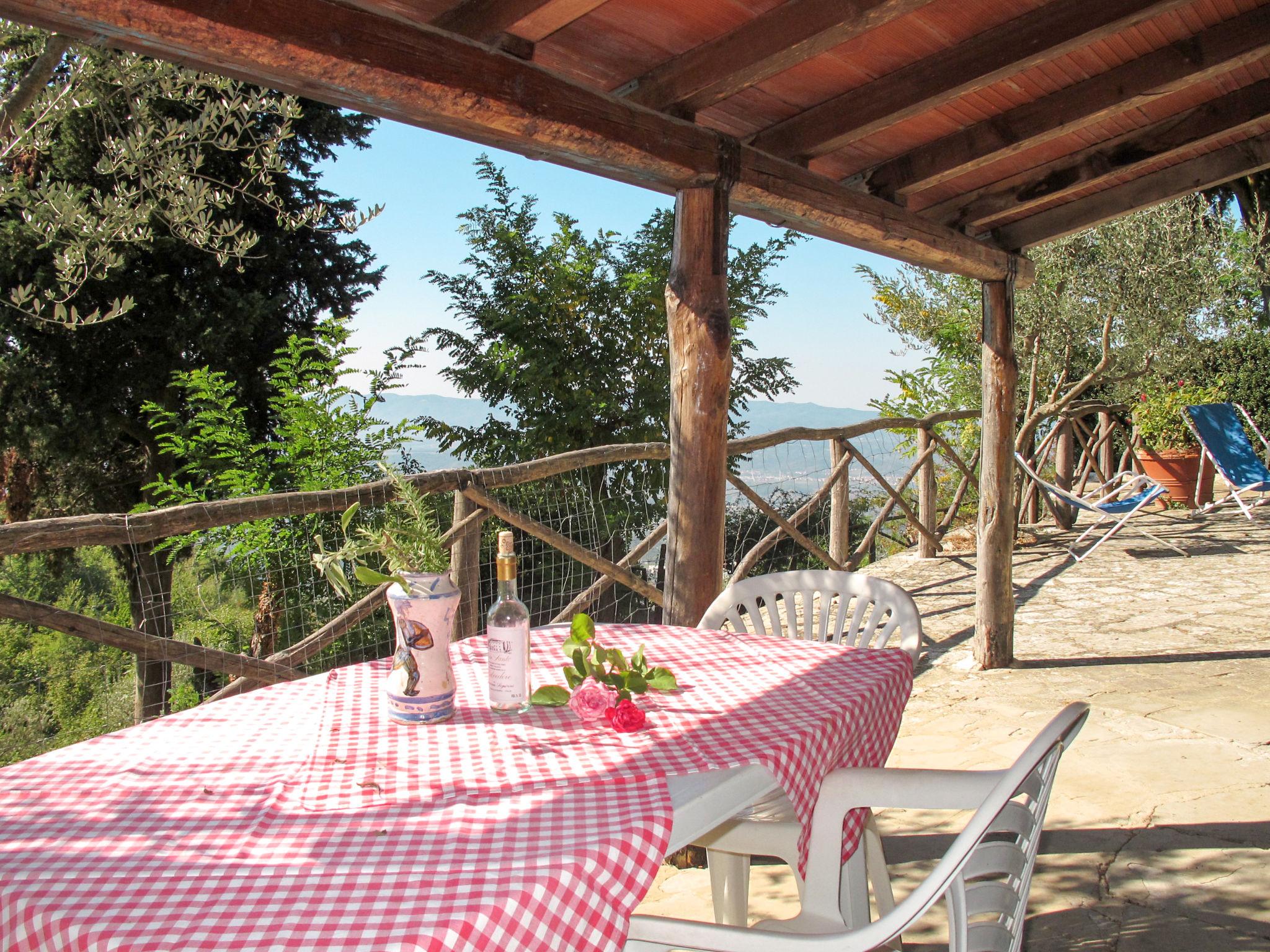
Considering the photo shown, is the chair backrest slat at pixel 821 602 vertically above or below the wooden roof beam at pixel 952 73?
below

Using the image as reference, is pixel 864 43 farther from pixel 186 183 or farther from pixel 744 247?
pixel 744 247

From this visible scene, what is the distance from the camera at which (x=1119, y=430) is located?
9.57m

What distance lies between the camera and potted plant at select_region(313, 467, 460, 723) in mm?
1521

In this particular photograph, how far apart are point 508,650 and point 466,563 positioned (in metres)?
1.81

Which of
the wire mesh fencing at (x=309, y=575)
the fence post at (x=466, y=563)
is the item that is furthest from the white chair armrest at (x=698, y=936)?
the fence post at (x=466, y=563)

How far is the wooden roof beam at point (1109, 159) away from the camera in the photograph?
3619 millimetres

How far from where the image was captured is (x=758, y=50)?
245 cm

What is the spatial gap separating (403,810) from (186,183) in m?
4.29

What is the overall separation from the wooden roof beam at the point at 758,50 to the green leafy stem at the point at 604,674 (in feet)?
5.07

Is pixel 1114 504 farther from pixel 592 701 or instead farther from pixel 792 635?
pixel 592 701

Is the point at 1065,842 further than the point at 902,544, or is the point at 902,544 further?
the point at 902,544

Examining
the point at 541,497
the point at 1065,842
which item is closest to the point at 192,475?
the point at 541,497

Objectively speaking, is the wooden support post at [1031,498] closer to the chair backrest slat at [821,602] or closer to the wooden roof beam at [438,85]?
the wooden roof beam at [438,85]

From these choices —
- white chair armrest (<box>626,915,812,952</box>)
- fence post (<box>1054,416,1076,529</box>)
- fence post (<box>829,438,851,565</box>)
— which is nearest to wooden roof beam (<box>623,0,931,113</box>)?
white chair armrest (<box>626,915,812,952</box>)
